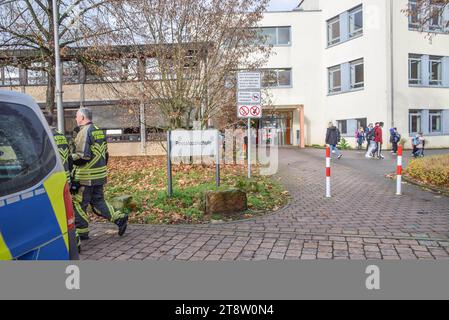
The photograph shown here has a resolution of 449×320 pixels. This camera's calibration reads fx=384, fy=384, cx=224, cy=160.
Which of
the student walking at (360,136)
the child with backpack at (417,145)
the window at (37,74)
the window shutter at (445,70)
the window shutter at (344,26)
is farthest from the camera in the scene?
the window shutter at (344,26)

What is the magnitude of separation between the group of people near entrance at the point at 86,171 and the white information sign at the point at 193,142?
134 inches

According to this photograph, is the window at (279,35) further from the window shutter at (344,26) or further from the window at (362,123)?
the window at (362,123)

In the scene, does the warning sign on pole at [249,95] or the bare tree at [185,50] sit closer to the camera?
the warning sign on pole at [249,95]

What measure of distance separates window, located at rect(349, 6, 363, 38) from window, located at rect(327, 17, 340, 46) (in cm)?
124

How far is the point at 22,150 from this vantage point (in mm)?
2494

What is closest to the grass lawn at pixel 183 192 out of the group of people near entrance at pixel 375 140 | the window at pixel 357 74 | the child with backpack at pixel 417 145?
the group of people near entrance at pixel 375 140

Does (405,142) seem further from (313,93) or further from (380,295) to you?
(380,295)

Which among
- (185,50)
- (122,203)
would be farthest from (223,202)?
(185,50)

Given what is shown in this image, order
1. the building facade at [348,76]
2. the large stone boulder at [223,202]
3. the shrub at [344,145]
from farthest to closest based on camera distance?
the shrub at [344,145] < the building facade at [348,76] < the large stone boulder at [223,202]

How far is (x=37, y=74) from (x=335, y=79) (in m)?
18.9

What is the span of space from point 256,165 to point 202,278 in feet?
35.8

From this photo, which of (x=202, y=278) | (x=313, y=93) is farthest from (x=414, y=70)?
(x=202, y=278)

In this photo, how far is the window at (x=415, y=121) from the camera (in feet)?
78.7

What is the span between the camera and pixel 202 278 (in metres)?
3.63
